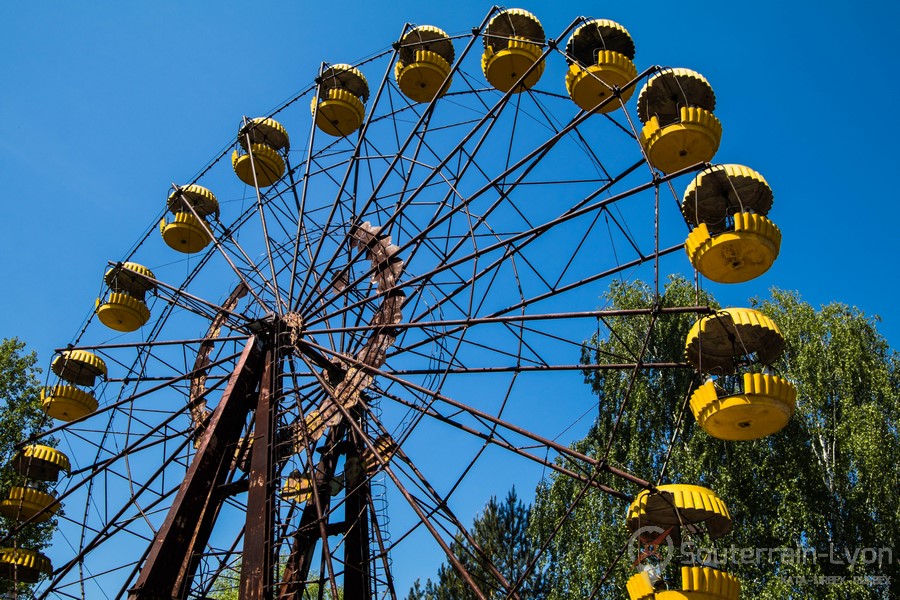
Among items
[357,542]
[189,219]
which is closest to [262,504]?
[357,542]

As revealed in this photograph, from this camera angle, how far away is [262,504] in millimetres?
10461

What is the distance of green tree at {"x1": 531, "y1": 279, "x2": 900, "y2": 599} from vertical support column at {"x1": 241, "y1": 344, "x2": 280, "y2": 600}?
712cm

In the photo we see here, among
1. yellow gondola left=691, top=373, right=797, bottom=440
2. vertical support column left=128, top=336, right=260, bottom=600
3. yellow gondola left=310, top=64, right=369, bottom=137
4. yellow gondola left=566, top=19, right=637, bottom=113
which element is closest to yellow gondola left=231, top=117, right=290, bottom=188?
yellow gondola left=310, top=64, right=369, bottom=137

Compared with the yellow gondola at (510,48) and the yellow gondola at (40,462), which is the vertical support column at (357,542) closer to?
the yellow gondola at (40,462)

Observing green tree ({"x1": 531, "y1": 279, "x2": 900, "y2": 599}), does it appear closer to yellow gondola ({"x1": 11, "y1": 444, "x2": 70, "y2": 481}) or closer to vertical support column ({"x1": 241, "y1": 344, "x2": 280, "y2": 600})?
vertical support column ({"x1": 241, "y1": 344, "x2": 280, "y2": 600})

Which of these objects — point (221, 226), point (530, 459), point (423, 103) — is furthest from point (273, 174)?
point (530, 459)

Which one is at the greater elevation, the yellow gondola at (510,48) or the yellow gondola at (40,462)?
the yellow gondola at (510,48)

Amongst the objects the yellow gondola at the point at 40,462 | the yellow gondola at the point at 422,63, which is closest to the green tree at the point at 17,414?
the yellow gondola at the point at 40,462

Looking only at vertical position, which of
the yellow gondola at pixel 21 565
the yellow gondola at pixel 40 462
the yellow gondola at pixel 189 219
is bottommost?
the yellow gondola at pixel 21 565

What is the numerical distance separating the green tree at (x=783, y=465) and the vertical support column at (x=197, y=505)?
24.1 ft

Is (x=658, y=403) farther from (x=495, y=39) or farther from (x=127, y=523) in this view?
(x=127, y=523)

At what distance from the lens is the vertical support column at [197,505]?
982cm

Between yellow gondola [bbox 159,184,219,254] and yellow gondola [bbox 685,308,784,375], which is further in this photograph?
yellow gondola [bbox 159,184,219,254]

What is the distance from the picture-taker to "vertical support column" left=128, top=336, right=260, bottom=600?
387 inches
